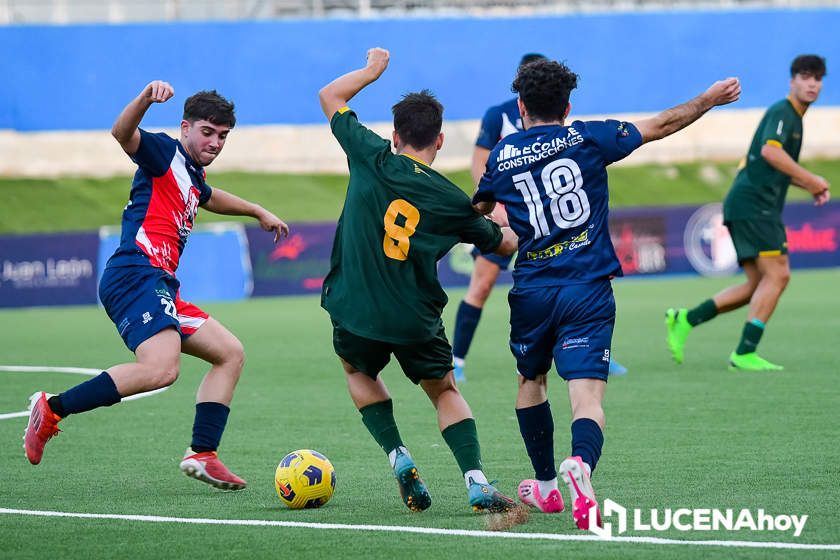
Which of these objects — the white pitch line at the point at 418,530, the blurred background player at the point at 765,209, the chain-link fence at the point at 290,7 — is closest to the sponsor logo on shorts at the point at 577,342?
the white pitch line at the point at 418,530

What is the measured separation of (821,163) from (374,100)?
11648 mm

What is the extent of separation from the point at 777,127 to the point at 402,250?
5.67m

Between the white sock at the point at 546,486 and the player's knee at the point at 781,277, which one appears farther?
the player's knee at the point at 781,277

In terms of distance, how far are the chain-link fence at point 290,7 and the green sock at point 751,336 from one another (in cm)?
2465

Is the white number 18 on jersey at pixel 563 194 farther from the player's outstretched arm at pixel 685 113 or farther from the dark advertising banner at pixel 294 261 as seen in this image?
the dark advertising banner at pixel 294 261

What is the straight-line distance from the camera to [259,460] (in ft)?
22.7

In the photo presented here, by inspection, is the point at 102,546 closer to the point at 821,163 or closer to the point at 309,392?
the point at 309,392

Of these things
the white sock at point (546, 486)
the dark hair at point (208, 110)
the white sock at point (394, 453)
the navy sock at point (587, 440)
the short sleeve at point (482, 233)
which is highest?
the dark hair at point (208, 110)

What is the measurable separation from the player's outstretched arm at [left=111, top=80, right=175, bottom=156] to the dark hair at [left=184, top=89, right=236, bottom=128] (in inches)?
13.6

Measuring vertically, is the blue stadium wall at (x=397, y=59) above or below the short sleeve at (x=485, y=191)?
above

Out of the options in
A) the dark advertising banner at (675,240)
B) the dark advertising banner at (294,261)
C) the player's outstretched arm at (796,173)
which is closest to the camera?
the player's outstretched arm at (796,173)

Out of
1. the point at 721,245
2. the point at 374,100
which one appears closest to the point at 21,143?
the point at 374,100

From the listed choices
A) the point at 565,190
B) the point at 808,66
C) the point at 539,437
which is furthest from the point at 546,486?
the point at 808,66

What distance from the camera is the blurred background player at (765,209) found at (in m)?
10.2
